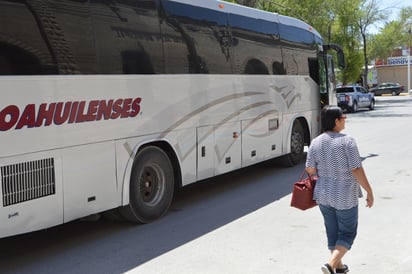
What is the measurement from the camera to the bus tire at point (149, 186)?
22.7 feet

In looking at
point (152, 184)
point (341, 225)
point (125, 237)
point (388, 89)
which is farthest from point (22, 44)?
point (388, 89)

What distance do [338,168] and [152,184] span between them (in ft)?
11.6

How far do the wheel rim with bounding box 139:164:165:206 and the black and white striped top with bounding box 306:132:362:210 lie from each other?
318 cm

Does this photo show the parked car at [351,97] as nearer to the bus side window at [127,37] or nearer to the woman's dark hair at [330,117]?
the bus side window at [127,37]

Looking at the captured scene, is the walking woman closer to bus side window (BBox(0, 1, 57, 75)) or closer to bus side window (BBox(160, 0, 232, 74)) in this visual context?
bus side window (BBox(0, 1, 57, 75))

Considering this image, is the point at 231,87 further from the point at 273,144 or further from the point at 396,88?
the point at 396,88

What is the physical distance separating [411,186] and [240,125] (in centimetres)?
319

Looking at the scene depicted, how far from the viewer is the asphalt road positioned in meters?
5.46

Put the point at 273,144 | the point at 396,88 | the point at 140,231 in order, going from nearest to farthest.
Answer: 1. the point at 140,231
2. the point at 273,144
3. the point at 396,88

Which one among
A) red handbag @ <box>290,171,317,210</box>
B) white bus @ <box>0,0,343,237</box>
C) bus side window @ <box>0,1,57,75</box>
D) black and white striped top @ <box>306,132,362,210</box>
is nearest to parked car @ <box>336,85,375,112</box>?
white bus @ <box>0,0,343,237</box>

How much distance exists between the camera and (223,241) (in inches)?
248

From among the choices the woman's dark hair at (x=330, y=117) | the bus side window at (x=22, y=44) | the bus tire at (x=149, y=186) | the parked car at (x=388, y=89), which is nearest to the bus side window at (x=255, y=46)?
the bus tire at (x=149, y=186)

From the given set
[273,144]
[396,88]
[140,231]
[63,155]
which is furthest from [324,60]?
[396,88]

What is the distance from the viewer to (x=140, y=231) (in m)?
6.87
